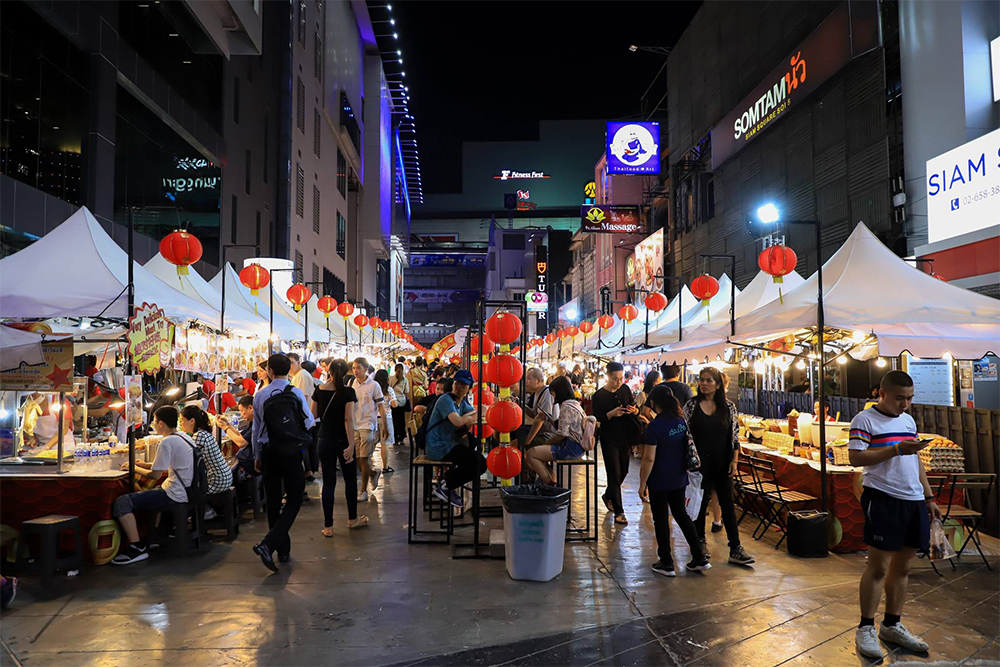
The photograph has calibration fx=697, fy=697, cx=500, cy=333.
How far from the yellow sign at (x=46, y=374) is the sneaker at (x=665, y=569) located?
18.9 feet

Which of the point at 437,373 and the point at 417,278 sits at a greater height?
the point at 417,278

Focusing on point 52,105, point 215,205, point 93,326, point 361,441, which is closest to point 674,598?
point 361,441

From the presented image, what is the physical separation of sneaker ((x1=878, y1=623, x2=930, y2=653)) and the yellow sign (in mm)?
7097

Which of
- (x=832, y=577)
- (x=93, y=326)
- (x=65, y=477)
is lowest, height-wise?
(x=832, y=577)

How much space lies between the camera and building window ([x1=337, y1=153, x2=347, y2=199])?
37250 mm

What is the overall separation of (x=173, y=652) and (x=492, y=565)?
2950 mm

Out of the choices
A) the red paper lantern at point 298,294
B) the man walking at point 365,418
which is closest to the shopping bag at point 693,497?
the man walking at point 365,418

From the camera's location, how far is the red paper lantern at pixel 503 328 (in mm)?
7348

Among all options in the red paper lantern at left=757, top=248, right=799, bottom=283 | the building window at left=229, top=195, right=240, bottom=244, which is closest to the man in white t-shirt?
the red paper lantern at left=757, top=248, right=799, bottom=283

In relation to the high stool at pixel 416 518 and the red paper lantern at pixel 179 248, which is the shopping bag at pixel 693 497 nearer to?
the high stool at pixel 416 518

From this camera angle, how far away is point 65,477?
6566 millimetres

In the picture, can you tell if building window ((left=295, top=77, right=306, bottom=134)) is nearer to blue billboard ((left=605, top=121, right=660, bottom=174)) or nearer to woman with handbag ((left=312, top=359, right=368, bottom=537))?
blue billboard ((left=605, top=121, right=660, bottom=174))

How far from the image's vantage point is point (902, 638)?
4.55 meters

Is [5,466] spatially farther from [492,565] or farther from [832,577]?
[832,577]
